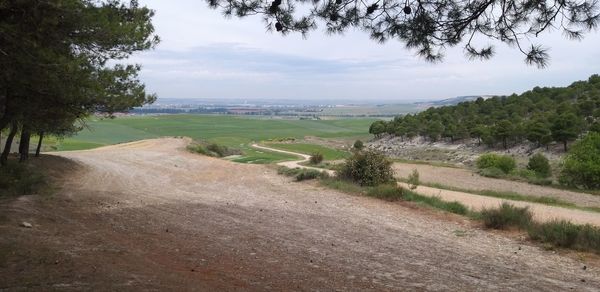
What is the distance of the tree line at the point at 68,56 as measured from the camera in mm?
7625

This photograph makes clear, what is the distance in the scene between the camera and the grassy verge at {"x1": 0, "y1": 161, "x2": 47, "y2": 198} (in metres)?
14.8

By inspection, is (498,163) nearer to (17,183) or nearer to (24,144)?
(24,144)

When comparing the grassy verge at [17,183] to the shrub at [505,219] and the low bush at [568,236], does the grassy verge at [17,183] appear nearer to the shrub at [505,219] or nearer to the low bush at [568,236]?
the shrub at [505,219]

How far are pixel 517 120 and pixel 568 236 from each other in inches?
2300

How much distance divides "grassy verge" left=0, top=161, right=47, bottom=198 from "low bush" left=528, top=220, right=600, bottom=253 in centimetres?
1336

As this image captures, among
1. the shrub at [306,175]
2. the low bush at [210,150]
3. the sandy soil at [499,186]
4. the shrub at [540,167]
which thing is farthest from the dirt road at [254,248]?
the shrub at [540,167]

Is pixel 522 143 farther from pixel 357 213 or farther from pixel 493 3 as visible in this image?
pixel 493 3

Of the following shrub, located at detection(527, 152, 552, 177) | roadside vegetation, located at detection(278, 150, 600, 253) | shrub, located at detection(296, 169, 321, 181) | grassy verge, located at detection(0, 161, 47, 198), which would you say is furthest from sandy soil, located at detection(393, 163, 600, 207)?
grassy verge, located at detection(0, 161, 47, 198)

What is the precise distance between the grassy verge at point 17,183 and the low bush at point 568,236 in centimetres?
1336

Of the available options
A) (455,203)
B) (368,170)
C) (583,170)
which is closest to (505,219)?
(455,203)

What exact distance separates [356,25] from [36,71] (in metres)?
5.74

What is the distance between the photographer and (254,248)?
10109mm

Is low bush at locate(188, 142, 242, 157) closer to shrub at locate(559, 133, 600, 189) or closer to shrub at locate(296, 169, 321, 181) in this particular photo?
shrub at locate(296, 169, 321, 181)

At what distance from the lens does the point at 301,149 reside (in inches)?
2694
